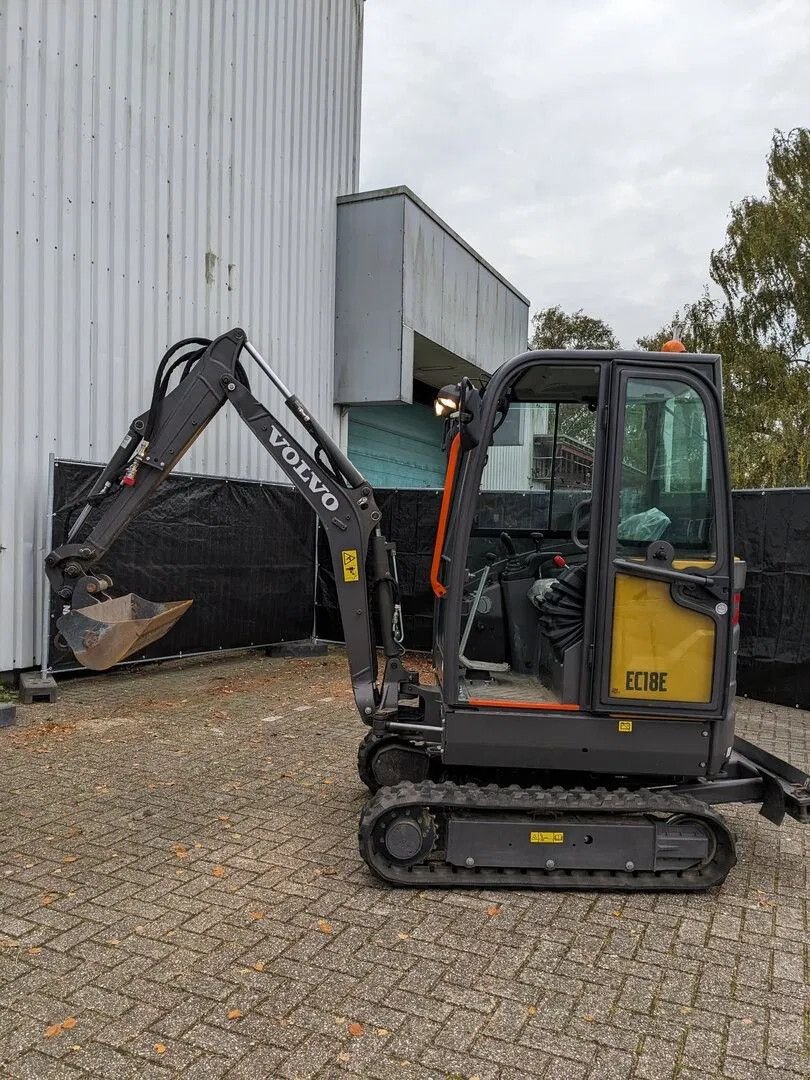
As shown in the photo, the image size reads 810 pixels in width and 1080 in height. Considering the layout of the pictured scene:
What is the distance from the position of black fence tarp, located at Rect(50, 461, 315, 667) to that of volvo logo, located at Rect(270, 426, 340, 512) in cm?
379

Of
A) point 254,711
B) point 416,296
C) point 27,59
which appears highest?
point 27,59

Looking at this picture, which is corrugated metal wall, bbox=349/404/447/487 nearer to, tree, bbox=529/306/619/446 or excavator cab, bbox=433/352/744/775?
excavator cab, bbox=433/352/744/775

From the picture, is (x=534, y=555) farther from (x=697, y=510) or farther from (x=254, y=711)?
(x=254, y=711)

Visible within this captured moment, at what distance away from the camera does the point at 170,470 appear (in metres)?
4.98

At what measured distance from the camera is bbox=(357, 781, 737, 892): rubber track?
4.05 metres

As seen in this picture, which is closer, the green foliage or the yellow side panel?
the yellow side panel

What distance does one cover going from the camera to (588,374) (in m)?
4.23

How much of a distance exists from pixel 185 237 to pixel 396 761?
741 cm

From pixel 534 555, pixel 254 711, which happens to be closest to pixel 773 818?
pixel 534 555

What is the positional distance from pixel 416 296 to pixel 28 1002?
11.0 m

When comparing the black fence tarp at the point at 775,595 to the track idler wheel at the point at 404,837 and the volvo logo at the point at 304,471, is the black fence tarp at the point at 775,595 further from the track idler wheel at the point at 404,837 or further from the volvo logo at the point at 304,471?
the track idler wheel at the point at 404,837

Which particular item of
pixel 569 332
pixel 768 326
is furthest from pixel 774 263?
pixel 569 332

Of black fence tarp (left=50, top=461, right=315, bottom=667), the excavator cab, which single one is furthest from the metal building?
the excavator cab

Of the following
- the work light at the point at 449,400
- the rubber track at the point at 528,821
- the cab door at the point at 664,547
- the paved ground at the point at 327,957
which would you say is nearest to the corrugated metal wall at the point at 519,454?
the work light at the point at 449,400
